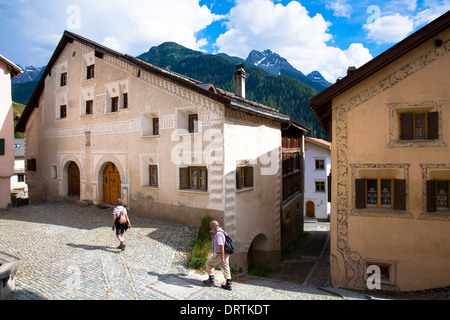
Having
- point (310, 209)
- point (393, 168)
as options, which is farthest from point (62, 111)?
point (310, 209)

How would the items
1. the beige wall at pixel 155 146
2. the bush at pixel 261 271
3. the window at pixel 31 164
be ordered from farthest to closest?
1. the window at pixel 31 164
2. the bush at pixel 261 271
3. the beige wall at pixel 155 146

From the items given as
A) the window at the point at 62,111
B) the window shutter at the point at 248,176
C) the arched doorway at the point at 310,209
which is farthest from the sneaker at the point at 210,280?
the arched doorway at the point at 310,209

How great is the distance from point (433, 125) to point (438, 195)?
2.28m

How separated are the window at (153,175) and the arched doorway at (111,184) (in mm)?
2603

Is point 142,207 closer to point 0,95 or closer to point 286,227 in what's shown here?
point 286,227

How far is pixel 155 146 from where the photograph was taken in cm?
1334

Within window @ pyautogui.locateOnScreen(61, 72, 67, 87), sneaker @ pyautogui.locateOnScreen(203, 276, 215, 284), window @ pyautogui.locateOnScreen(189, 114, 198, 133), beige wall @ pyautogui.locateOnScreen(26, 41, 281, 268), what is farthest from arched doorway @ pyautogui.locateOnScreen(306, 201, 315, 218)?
sneaker @ pyautogui.locateOnScreen(203, 276, 215, 284)

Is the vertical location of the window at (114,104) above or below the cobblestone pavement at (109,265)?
above

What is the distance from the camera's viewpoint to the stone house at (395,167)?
882cm

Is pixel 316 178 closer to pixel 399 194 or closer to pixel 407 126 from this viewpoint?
pixel 399 194

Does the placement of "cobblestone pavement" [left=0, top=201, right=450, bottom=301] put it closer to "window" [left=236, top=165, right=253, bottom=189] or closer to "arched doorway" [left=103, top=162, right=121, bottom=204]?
"arched doorway" [left=103, top=162, right=121, bottom=204]

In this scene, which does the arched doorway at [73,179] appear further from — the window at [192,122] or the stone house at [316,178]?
the stone house at [316,178]

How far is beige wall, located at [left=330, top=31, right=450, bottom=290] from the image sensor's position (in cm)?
883
